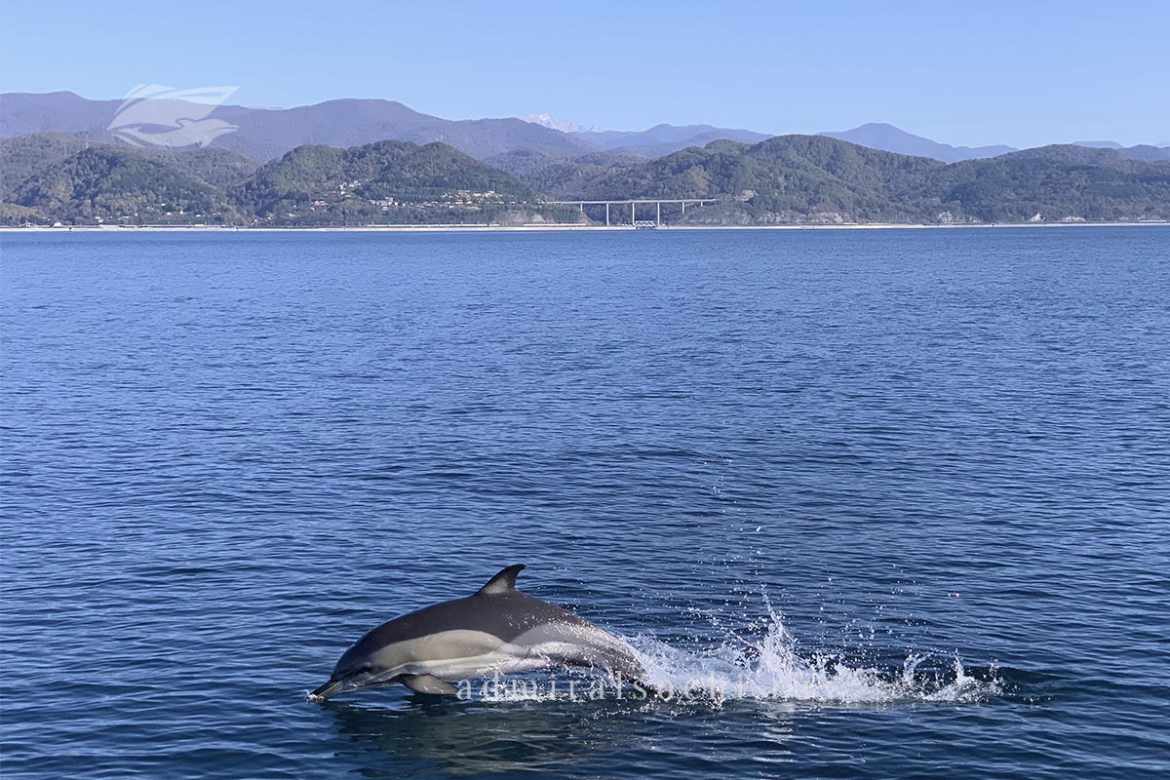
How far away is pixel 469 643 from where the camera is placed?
23281 mm

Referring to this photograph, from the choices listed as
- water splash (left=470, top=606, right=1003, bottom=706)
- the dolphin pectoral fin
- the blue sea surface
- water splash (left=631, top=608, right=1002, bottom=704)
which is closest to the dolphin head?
the dolphin pectoral fin

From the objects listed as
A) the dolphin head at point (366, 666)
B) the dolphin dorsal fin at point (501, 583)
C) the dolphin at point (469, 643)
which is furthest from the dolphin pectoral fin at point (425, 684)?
the dolphin dorsal fin at point (501, 583)

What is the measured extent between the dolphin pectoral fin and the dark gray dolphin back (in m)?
0.77

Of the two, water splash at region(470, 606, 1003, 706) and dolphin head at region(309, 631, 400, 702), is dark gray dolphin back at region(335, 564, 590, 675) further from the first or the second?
water splash at region(470, 606, 1003, 706)

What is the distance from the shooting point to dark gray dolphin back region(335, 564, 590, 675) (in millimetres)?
23297

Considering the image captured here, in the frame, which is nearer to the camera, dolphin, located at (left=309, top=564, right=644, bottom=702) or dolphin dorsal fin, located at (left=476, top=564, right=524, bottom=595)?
dolphin, located at (left=309, top=564, right=644, bottom=702)

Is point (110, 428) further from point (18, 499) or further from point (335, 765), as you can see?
point (335, 765)

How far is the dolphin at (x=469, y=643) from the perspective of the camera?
23.3 m

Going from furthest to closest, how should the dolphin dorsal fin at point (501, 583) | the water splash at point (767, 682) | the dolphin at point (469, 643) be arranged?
the water splash at point (767, 682) → the dolphin dorsal fin at point (501, 583) → the dolphin at point (469, 643)

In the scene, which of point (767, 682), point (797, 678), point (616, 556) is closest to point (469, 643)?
point (767, 682)

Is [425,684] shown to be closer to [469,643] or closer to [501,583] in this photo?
[469,643]

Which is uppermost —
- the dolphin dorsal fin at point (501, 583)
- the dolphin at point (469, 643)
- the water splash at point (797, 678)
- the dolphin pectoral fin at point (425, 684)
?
the dolphin dorsal fin at point (501, 583)

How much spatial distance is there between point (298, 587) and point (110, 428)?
93.1 ft

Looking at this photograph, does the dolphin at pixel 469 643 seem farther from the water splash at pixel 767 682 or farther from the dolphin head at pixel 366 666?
the water splash at pixel 767 682
